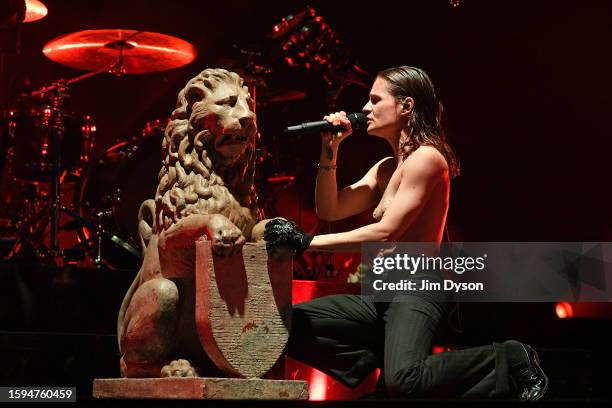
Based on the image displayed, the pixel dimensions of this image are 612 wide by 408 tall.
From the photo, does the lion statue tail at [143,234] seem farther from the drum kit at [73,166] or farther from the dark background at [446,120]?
the drum kit at [73,166]

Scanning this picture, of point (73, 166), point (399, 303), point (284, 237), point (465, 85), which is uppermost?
point (465, 85)

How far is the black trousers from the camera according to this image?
3.14 m

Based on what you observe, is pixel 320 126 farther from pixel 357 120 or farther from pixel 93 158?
pixel 93 158

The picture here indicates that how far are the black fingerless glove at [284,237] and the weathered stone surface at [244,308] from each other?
4cm

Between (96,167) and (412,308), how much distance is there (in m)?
3.63

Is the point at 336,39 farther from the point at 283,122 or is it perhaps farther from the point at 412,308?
the point at 412,308

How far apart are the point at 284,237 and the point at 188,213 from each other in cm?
32

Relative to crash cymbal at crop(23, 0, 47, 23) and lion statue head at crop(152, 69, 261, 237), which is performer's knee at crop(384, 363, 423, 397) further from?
crash cymbal at crop(23, 0, 47, 23)

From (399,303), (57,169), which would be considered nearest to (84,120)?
(57,169)

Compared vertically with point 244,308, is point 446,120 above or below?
above

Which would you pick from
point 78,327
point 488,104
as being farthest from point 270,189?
point 78,327

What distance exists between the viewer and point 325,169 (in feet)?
11.5

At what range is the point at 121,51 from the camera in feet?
21.7

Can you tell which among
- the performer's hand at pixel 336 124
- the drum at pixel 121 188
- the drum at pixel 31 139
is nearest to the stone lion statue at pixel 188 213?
the performer's hand at pixel 336 124
